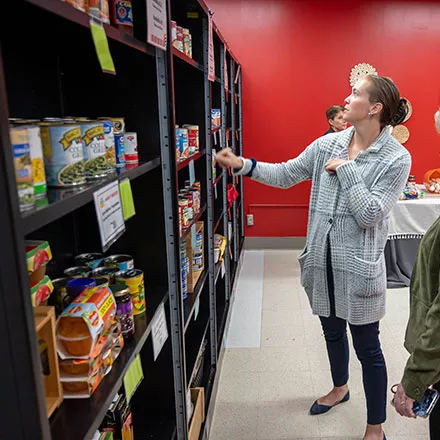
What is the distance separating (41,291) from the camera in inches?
40.4

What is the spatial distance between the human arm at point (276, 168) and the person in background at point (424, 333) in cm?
88

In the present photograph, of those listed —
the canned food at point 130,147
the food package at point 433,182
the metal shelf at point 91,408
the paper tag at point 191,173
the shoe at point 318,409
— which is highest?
the canned food at point 130,147

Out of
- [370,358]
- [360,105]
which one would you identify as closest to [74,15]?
[360,105]

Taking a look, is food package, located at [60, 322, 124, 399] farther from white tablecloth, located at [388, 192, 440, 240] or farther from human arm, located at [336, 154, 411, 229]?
white tablecloth, located at [388, 192, 440, 240]

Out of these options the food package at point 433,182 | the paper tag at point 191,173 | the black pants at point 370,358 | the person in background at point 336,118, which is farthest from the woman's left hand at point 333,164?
the food package at point 433,182

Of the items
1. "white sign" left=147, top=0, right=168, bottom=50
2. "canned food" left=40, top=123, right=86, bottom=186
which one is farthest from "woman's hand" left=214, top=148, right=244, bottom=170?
"canned food" left=40, top=123, right=86, bottom=186

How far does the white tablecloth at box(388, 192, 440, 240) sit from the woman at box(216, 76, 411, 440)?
2111 millimetres

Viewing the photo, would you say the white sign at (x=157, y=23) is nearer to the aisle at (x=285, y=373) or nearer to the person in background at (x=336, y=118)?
the aisle at (x=285, y=373)

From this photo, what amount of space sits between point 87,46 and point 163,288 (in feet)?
2.49

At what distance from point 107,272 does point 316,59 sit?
4436 millimetres

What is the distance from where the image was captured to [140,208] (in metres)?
1.49

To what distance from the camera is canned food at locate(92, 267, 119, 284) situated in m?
1.31

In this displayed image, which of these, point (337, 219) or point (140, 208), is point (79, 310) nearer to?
point (140, 208)

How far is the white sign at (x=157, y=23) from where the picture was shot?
4.10 feet
